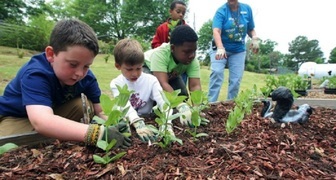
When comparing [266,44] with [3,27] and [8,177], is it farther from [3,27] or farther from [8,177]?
[8,177]

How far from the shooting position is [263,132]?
1944 mm

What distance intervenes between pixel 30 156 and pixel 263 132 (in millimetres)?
1411

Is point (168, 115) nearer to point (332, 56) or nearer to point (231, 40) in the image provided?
point (231, 40)

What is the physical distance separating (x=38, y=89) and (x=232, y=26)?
9.83 feet

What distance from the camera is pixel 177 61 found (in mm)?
2936

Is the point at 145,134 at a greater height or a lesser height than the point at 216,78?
lesser

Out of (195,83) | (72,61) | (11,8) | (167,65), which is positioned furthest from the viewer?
(11,8)

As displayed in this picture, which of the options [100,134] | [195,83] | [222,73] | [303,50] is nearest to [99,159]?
[100,134]

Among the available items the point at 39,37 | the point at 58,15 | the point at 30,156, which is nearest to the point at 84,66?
the point at 30,156

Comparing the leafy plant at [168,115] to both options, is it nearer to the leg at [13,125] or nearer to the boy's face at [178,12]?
the leg at [13,125]

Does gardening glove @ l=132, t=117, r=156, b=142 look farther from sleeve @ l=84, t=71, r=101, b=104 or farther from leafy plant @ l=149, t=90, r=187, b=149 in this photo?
sleeve @ l=84, t=71, r=101, b=104

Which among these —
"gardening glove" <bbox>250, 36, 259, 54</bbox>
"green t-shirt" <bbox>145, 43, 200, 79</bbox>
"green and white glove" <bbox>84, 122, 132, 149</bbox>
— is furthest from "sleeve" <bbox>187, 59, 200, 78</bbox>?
"green and white glove" <bbox>84, 122, 132, 149</bbox>

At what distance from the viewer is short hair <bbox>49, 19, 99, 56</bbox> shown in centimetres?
168

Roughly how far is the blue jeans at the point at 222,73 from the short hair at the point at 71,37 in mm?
2447
